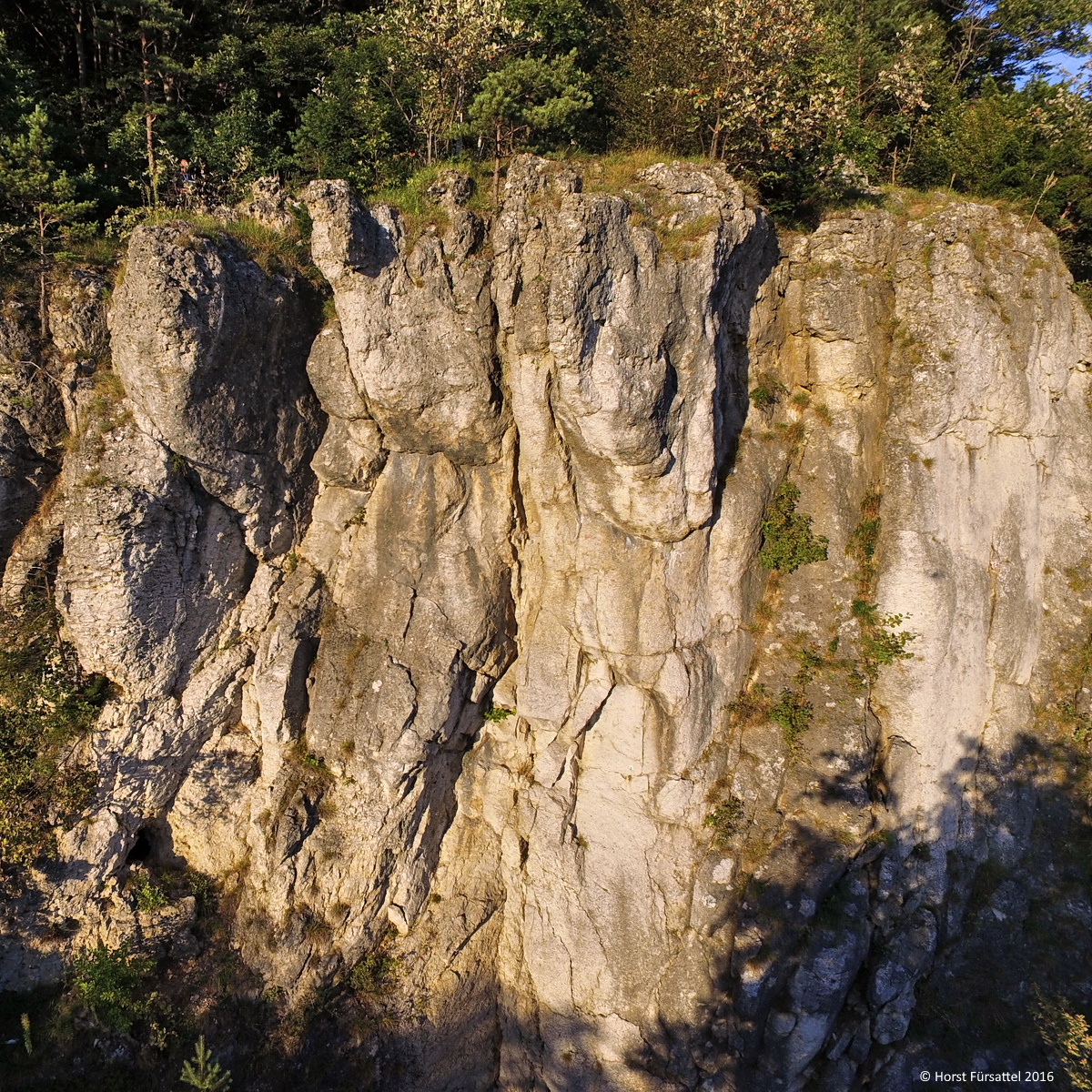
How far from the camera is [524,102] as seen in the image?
1156 centimetres

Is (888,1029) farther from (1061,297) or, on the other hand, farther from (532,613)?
(1061,297)

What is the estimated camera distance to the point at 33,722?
9.41 meters

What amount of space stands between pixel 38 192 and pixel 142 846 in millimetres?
10587

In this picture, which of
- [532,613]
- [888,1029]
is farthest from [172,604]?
[888,1029]

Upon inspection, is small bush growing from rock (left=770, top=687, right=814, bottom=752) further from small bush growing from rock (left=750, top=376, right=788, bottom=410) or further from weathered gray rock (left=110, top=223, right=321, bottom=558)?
weathered gray rock (left=110, top=223, right=321, bottom=558)

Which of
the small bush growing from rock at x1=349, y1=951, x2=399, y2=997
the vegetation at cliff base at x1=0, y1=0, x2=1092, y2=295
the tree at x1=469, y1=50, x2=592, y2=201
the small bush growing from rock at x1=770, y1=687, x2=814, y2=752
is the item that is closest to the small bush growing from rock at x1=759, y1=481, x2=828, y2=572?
the small bush growing from rock at x1=770, y1=687, x2=814, y2=752

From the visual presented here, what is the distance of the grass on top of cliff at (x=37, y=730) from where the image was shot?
920cm

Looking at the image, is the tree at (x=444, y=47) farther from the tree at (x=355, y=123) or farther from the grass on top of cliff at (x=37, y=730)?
the grass on top of cliff at (x=37, y=730)

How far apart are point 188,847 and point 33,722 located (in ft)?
10.6

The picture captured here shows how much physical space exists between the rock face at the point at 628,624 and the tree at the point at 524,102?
6.37 feet

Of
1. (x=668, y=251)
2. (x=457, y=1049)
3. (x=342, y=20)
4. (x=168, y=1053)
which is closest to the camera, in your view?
(x=668, y=251)

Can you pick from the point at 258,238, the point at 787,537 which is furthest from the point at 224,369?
the point at 787,537

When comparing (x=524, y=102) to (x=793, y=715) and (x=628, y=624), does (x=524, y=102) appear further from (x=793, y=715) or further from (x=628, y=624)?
(x=793, y=715)

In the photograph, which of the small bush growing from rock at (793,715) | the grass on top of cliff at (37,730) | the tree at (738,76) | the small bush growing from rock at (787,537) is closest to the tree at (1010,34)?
the tree at (738,76)
